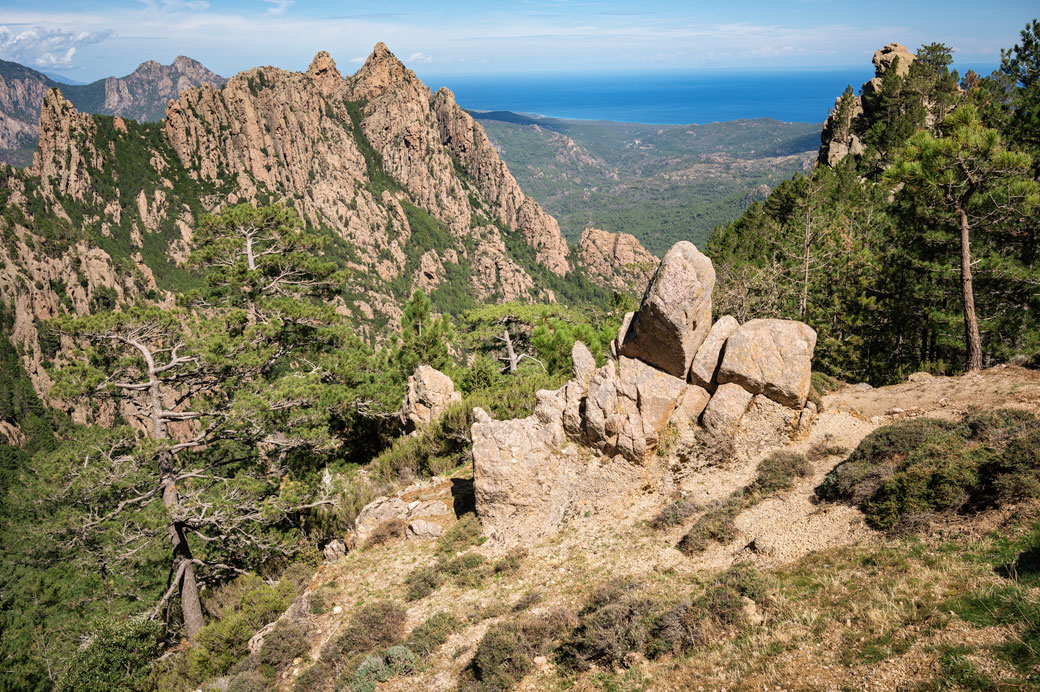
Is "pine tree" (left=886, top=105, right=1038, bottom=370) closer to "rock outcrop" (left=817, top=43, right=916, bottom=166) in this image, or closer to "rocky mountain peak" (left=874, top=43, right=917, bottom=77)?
"rock outcrop" (left=817, top=43, right=916, bottom=166)

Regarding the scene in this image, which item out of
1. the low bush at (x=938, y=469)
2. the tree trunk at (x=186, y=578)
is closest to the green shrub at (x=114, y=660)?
the tree trunk at (x=186, y=578)

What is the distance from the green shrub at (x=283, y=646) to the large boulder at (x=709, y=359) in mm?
14515

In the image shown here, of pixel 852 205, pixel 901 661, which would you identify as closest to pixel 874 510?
pixel 901 661

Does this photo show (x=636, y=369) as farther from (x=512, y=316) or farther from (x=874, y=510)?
(x=512, y=316)

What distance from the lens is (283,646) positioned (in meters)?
13.7

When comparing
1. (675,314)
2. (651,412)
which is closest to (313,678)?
(651,412)

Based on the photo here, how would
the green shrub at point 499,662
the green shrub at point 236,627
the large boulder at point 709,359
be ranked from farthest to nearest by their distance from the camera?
1. the large boulder at point 709,359
2. the green shrub at point 236,627
3. the green shrub at point 499,662

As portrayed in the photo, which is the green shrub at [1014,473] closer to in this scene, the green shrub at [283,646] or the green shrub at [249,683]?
the green shrub at [283,646]

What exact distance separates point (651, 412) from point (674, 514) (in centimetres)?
346

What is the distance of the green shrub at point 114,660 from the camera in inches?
627

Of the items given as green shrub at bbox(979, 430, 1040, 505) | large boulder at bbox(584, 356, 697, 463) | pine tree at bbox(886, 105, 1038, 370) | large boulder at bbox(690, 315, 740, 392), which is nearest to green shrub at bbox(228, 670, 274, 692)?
large boulder at bbox(584, 356, 697, 463)

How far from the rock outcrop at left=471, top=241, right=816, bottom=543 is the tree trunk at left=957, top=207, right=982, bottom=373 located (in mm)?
9265

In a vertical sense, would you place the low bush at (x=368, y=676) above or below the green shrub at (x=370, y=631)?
above

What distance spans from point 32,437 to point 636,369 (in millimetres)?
125622
